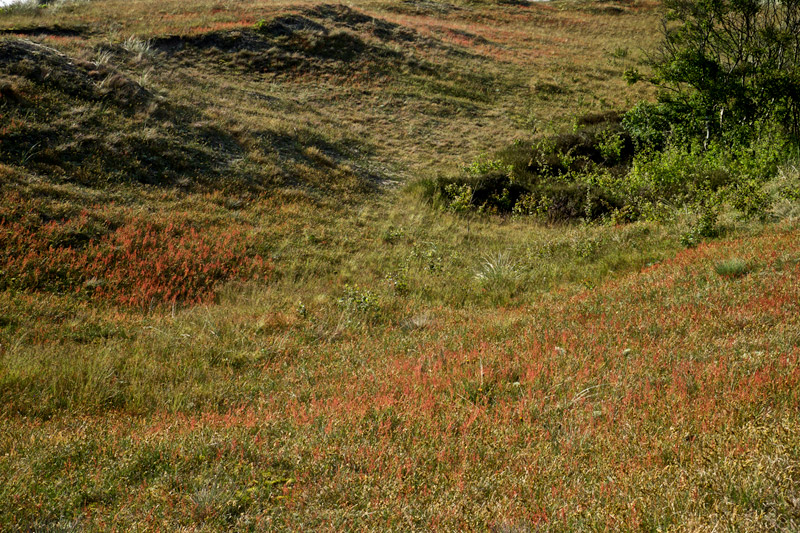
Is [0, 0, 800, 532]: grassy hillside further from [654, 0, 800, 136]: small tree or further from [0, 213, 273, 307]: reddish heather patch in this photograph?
[654, 0, 800, 136]: small tree

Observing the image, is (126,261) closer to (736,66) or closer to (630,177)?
(630,177)

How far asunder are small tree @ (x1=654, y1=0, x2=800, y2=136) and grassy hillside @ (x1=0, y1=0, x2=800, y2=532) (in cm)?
413

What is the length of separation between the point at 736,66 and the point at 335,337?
61.6 feet

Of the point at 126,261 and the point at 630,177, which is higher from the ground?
the point at 630,177

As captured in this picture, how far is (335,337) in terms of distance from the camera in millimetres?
7492

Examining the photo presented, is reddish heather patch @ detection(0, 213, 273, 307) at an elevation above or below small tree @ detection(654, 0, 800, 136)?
below

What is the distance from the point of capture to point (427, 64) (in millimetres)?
32938

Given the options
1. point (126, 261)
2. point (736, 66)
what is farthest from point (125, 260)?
point (736, 66)

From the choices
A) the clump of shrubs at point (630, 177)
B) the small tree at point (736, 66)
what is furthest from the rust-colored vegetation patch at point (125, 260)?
the small tree at point (736, 66)

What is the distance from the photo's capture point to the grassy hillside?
2947mm

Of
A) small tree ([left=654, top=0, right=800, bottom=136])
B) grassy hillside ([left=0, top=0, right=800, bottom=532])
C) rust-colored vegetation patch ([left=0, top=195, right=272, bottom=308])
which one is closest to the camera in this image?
grassy hillside ([left=0, top=0, right=800, bottom=532])

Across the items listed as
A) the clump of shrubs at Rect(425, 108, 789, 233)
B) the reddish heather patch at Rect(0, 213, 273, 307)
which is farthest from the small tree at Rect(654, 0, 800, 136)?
the reddish heather patch at Rect(0, 213, 273, 307)

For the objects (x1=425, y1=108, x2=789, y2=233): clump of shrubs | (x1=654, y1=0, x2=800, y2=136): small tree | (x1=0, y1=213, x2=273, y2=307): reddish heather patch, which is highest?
(x1=654, y1=0, x2=800, y2=136): small tree

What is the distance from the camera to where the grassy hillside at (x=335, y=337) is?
295 cm
